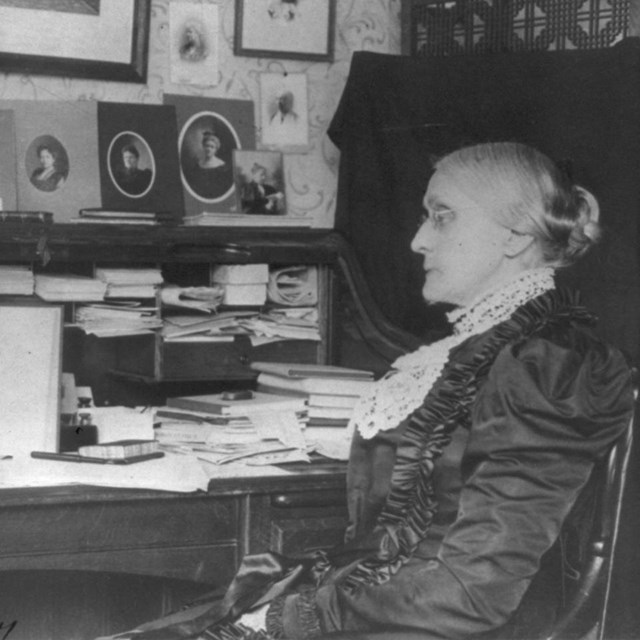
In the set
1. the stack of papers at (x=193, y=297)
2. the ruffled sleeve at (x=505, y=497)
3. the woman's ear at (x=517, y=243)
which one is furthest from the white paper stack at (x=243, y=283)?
the ruffled sleeve at (x=505, y=497)

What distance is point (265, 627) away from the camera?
1.54m

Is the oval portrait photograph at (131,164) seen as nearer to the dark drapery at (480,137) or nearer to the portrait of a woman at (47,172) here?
the portrait of a woman at (47,172)

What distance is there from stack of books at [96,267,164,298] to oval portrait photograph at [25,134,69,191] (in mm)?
279

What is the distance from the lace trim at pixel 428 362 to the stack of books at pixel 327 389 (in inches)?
18.9

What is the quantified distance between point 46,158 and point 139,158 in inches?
9.0

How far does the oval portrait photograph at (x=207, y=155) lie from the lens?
104 inches

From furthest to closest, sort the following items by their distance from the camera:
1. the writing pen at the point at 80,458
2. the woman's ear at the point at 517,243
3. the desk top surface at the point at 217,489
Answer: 1. the writing pen at the point at 80,458
2. the desk top surface at the point at 217,489
3. the woman's ear at the point at 517,243

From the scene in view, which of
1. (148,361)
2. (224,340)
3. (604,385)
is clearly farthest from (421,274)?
(604,385)

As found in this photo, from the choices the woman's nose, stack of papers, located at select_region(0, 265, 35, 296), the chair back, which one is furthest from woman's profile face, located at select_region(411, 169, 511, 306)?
stack of papers, located at select_region(0, 265, 35, 296)

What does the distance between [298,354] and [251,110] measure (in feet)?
2.17

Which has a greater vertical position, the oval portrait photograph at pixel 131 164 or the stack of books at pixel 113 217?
the oval portrait photograph at pixel 131 164

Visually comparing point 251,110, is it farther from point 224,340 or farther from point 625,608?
point 625,608

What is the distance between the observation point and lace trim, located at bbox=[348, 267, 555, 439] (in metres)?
1.64

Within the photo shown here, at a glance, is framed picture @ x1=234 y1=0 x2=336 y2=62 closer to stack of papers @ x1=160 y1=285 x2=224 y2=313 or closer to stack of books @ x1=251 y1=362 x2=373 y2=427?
stack of papers @ x1=160 y1=285 x2=224 y2=313
